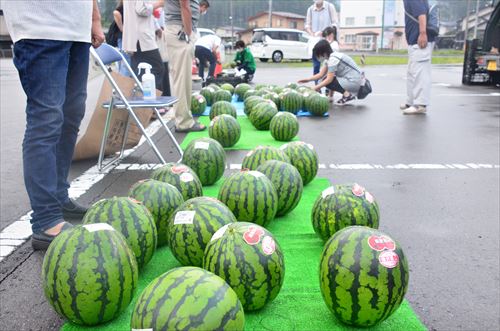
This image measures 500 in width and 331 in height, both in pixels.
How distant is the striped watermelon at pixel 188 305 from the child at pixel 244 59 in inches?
538

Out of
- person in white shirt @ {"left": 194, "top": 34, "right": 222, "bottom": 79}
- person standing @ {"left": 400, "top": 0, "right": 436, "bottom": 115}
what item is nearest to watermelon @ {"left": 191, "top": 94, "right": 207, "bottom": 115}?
person standing @ {"left": 400, "top": 0, "right": 436, "bottom": 115}

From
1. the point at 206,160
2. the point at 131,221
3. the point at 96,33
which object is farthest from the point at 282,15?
the point at 131,221

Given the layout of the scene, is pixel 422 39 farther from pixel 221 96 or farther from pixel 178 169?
pixel 178 169

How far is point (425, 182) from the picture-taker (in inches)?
193

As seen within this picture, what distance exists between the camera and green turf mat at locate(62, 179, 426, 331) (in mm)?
2320

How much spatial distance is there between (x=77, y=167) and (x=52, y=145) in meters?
2.40

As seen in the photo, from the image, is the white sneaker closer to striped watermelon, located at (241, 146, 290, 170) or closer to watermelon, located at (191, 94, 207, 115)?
watermelon, located at (191, 94, 207, 115)

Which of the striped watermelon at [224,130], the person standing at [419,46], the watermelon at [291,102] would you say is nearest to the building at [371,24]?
the person standing at [419,46]

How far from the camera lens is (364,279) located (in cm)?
223

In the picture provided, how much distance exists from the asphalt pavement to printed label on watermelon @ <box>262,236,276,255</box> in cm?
84

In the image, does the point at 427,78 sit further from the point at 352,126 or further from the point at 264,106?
the point at 264,106

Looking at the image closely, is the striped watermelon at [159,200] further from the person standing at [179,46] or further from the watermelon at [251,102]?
the watermelon at [251,102]

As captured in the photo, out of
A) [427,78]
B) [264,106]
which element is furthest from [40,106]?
[427,78]

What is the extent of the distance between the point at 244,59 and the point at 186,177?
1211 cm
